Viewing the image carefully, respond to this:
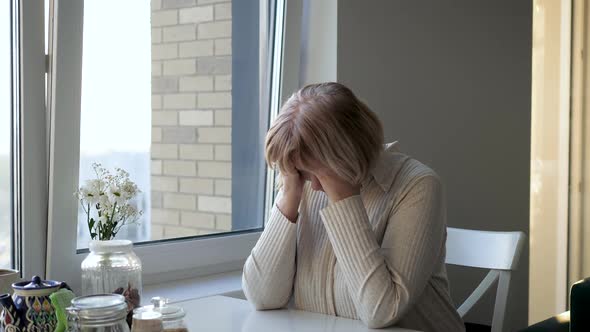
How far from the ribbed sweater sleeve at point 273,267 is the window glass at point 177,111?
0.70 meters

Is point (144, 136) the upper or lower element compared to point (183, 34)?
lower

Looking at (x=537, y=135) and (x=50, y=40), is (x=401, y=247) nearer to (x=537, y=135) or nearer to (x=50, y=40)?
(x=537, y=135)

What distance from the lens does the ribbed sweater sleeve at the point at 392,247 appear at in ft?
5.52

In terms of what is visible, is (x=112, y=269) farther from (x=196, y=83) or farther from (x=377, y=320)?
(x=196, y=83)

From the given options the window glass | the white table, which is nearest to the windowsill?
the window glass

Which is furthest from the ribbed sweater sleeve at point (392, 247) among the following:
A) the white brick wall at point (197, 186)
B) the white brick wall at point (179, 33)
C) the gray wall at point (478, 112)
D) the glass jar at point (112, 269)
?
the gray wall at point (478, 112)

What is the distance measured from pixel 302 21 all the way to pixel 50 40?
1.22 meters

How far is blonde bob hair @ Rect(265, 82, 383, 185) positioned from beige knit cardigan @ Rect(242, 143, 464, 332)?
0.08 metres

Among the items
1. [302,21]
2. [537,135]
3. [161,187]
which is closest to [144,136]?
A: [161,187]

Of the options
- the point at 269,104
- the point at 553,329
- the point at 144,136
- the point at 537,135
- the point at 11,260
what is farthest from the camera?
the point at 269,104

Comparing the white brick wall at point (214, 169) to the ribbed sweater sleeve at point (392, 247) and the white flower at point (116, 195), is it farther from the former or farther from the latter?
the ribbed sweater sleeve at point (392, 247)

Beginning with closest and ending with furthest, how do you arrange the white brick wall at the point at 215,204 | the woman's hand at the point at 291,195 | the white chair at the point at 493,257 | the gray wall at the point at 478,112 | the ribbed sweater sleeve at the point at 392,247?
the ribbed sweater sleeve at the point at 392,247 < the woman's hand at the point at 291,195 < the white chair at the point at 493,257 < the white brick wall at the point at 215,204 < the gray wall at the point at 478,112

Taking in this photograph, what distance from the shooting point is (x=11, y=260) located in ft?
7.23

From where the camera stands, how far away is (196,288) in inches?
98.6
